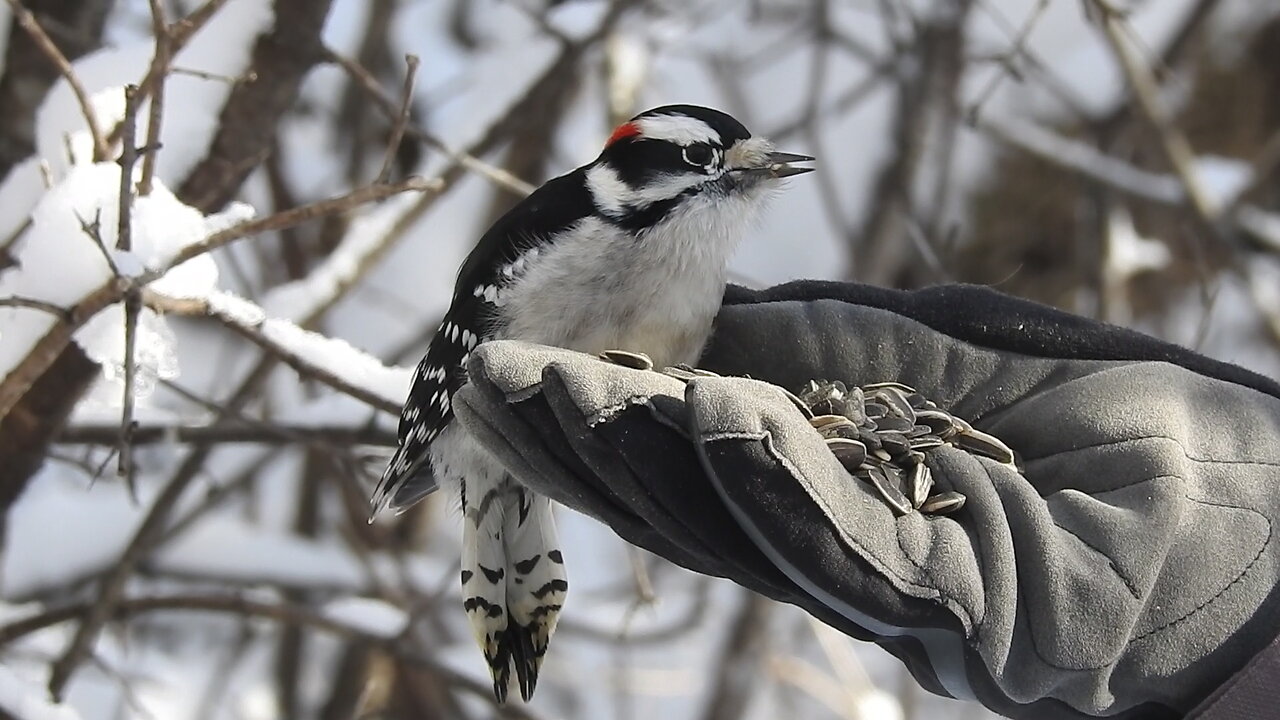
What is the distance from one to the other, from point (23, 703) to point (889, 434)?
6.10 ft

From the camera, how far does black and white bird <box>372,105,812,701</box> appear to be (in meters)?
2.58

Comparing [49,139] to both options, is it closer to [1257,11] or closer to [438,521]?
[438,521]

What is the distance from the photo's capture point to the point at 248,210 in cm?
225

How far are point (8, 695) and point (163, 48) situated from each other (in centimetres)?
148

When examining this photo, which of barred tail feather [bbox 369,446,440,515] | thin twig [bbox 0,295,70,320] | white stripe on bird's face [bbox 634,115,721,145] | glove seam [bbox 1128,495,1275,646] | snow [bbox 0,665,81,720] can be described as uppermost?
white stripe on bird's face [bbox 634,115,721,145]

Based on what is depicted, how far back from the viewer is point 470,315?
8.93 ft

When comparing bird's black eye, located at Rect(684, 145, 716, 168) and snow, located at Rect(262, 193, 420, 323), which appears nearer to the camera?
bird's black eye, located at Rect(684, 145, 716, 168)

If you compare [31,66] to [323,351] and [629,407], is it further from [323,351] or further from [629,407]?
[629,407]

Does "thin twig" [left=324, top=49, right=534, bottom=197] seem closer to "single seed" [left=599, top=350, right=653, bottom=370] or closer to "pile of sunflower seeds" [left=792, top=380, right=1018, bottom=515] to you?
"single seed" [left=599, top=350, right=653, bottom=370]

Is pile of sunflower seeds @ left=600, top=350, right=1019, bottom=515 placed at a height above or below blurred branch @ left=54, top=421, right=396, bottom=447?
below

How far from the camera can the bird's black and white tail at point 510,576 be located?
9.11 ft

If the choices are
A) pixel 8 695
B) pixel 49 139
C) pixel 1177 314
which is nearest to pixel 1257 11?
pixel 1177 314

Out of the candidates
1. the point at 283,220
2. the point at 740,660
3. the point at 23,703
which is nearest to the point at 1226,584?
the point at 283,220

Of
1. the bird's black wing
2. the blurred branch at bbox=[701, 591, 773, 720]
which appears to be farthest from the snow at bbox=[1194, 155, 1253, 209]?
the bird's black wing
